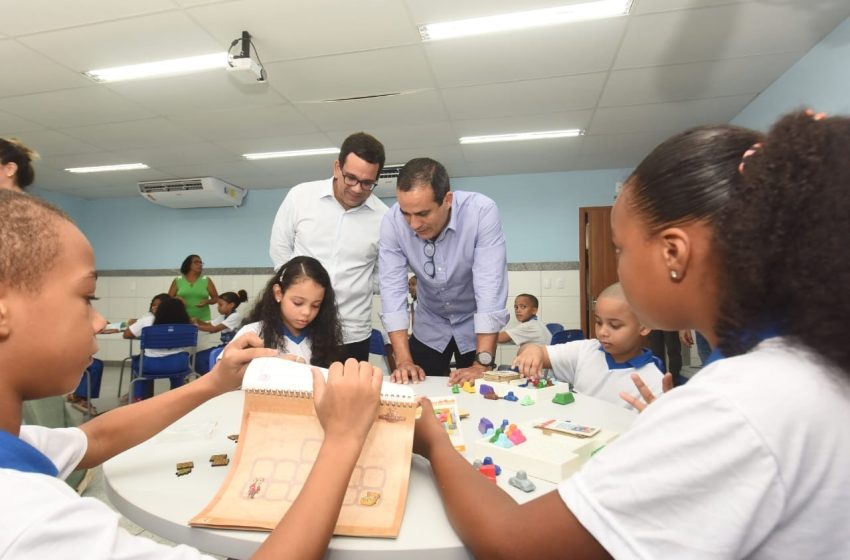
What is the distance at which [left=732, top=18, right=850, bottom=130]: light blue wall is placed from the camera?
2.87 metres

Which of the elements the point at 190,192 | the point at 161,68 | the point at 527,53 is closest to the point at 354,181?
the point at 527,53

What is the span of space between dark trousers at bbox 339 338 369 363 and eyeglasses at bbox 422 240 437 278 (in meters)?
0.52

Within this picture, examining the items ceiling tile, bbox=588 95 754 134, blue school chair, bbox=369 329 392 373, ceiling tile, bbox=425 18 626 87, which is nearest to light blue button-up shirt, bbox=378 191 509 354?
blue school chair, bbox=369 329 392 373

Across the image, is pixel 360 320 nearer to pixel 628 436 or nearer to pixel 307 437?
pixel 307 437

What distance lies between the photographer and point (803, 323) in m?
0.52

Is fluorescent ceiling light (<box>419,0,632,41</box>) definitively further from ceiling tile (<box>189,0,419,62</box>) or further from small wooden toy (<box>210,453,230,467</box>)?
small wooden toy (<box>210,453,230,467</box>)

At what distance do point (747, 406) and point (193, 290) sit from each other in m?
6.14

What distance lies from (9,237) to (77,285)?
0.09 meters

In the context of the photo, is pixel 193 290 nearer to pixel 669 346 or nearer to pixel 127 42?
pixel 127 42

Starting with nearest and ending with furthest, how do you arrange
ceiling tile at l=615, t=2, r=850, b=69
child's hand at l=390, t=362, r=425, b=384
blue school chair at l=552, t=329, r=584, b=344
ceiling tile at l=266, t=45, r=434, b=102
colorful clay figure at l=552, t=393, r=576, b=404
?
colorful clay figure at l=552, t=393, r=576, b=404, child's hand at l=390, t=362, r=425, b=384, ceiling tile at l=615, t=2, r=850, b=69, ceiling tile at l=266, t=45, r=434, b=102, blue school chair at l=552, t=329, r=584, b=344

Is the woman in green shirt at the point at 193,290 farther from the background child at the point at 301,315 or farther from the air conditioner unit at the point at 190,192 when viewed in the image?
the background child at the point at 301,315

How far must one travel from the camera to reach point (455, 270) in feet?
7.18

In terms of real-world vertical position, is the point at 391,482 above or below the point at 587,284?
below

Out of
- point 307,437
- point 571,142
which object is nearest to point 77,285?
point 307,437
